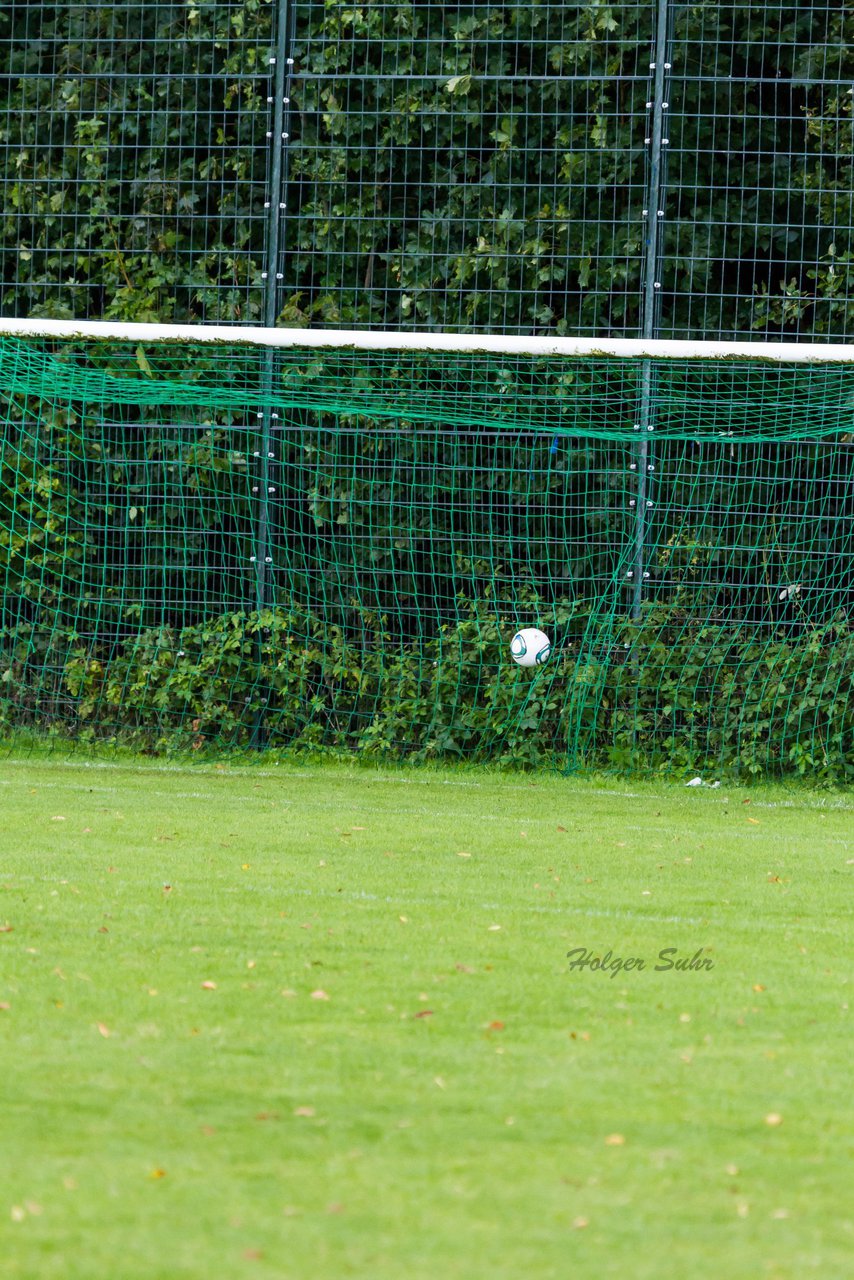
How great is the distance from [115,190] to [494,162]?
7.63 ft

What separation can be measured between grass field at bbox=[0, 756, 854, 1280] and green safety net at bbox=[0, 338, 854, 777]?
208 centimetres

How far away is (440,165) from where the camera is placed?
31.4 ft

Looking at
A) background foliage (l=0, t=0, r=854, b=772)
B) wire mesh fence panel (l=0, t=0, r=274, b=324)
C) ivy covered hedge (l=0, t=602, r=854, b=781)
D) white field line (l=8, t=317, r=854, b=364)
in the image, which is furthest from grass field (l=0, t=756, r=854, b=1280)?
wire mesh fence panel (l=0, t=0, r=274, b=324)

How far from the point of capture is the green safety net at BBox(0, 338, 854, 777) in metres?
8.90

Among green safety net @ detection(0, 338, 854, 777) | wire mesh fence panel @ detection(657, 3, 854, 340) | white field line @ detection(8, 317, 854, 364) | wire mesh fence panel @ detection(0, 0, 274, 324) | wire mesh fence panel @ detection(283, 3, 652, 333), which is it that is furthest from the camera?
wire mesh fence panel @ detection(0, 0, 274, 324)

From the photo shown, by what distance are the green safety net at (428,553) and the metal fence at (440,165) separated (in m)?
0.45

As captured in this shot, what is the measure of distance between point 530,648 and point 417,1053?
5201 mm

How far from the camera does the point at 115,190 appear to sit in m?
10.1

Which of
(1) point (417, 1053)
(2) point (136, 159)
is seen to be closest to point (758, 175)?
(2) point (136, 159)

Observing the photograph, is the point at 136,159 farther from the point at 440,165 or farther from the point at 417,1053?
the point at 417,1053

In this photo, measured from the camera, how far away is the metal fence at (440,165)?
9.20m

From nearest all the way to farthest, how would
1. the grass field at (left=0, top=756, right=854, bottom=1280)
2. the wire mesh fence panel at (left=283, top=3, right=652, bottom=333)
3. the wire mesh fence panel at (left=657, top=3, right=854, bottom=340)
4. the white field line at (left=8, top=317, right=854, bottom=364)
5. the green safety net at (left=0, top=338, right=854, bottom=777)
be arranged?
the grass field at (left=0, top=756, right=854, bottom=1280), the white field line at (left=8, top=317, right=854, bottom=364), the green safety net at (left=0, top=338, right=854, bottom=777), the wire mesh fence panel at (left=657, top=3, right=854, bottom=340), the wire mesh fence panel at (left=283, top=3, right=652, bottom=333)

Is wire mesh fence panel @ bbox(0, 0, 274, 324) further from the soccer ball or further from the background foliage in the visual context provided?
the soccer ball

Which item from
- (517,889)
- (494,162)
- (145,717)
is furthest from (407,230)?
(517,889)
